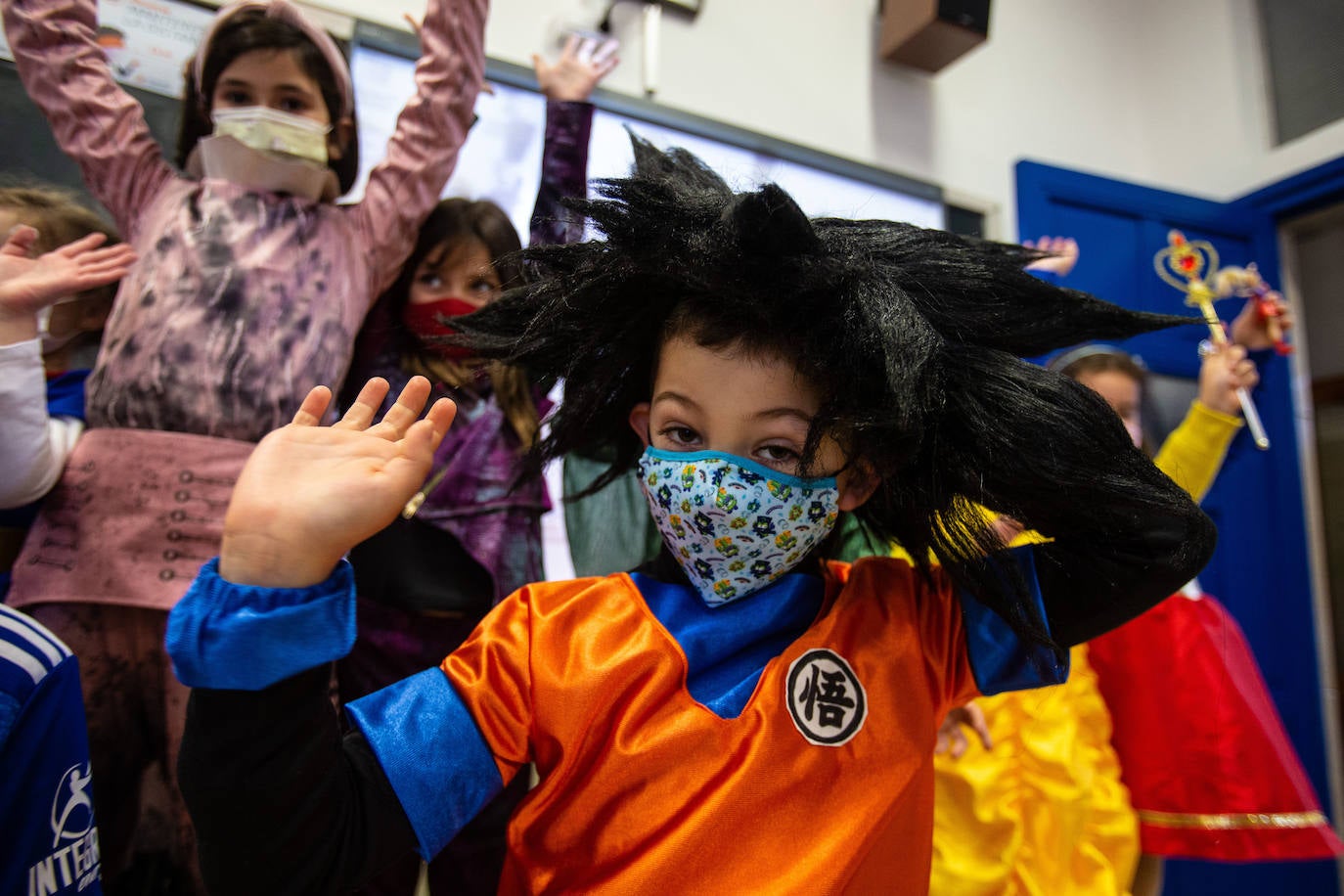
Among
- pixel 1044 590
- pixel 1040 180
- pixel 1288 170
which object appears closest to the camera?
pixel 1044 590

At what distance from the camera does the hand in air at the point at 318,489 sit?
59 cm

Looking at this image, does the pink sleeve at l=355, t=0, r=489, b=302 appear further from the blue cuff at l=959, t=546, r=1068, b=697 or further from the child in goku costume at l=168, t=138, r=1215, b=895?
the blue cuff at l=959, t=546, r=1068, b=697

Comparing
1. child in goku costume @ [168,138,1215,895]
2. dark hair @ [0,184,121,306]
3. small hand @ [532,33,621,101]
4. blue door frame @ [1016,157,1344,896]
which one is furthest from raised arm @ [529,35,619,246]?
blue door frame @ [1016,157,1344,896]

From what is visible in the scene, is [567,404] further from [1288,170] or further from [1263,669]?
[1288,170]

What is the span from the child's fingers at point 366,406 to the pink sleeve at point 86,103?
80cm

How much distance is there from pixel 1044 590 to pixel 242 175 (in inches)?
49.5

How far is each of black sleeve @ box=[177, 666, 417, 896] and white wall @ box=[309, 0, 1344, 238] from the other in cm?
159

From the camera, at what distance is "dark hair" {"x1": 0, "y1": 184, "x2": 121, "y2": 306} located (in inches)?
47.0

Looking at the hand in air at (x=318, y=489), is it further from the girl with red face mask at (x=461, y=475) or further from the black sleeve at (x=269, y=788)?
the girl with red face mask at (x=461, y=475)

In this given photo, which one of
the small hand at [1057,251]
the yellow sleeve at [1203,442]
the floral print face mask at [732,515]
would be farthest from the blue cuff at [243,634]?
the yellow sleeve at [1203,442]

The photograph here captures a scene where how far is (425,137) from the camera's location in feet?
4.25

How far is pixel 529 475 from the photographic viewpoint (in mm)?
1112

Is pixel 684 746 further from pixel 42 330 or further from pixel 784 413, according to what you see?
pixel 42 330

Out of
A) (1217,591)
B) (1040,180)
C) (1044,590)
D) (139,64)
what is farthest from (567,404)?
(1217,591)
